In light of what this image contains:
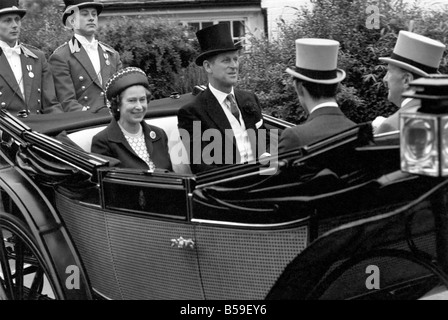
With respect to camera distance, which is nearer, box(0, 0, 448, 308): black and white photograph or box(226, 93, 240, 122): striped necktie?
box(0, 0, 448, 308): black and white photograph

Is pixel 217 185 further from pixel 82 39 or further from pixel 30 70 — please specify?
pixel 82 39

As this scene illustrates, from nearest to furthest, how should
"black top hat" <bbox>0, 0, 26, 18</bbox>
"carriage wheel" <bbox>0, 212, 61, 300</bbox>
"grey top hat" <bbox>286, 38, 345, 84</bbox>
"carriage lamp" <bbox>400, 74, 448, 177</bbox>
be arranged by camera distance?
"carriage lamp" <bbox>400, 74, 448, 177</bbox> → "grey top hat" <bbox>286, 38, 345, 84</bbox> → "carriage wheel" <bbox>0, 212, 61, 300</bbox> → "black top hat" <bbox>0, 0, 26, 18</bbox>

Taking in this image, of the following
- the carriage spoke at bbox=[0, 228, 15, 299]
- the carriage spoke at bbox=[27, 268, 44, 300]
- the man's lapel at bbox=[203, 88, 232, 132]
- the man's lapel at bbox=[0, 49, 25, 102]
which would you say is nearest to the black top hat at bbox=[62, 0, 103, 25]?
the man's lapel at bbox=[0, 49, 25, 102]

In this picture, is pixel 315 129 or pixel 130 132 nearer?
pixel 315 129

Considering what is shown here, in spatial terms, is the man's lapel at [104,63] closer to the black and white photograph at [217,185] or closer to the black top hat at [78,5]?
the black and white photograph at [217,185]

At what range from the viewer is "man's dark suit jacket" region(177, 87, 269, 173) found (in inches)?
177

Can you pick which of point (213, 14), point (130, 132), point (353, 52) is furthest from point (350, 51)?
point (213, 14)

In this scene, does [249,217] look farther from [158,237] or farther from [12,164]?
[12,164]

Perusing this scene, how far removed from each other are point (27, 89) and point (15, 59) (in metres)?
0.24

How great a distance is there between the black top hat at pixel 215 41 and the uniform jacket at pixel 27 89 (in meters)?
1.32

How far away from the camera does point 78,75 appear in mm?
6008

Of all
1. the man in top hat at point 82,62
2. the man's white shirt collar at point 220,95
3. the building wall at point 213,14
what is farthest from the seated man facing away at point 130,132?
the building wall at point 213,14

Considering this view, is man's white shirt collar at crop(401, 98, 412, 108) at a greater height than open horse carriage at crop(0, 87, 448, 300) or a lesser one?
greater

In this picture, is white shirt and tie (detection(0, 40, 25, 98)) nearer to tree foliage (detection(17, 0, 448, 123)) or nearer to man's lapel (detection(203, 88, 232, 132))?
man's lapel (detection(203, 88, 232, 132))
